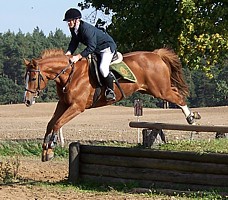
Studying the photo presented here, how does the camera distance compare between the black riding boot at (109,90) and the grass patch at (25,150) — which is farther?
the grass patch at (25,150)

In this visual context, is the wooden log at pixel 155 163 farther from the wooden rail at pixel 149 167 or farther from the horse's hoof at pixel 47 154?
the horse's hoof at pixel 47 154

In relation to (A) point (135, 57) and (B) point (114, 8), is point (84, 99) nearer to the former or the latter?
(A) point (135, 57)

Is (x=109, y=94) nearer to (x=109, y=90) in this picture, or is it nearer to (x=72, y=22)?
(x=109, y=90)

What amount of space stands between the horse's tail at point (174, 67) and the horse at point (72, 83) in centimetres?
27

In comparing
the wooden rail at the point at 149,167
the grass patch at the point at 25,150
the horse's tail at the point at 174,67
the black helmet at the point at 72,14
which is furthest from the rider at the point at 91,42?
the grass patch at the point at 25,150

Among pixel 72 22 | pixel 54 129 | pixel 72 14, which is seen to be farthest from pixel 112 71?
pixel 54 129

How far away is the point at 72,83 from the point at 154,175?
195cm

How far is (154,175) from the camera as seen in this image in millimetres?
8508

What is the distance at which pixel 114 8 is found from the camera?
17.9 m

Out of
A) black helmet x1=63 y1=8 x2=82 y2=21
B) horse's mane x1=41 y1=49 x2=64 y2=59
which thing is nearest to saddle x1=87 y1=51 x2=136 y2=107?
horse's mane x1=41 y1=49 x2=64 y2=59

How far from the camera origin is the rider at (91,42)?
8.72m

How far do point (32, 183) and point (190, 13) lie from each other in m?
8.11

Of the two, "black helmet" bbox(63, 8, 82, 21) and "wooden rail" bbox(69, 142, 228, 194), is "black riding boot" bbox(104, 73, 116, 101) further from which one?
"black helmet" bbox(63, 8, 82, 21)

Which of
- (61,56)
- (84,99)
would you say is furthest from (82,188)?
(61,56)
